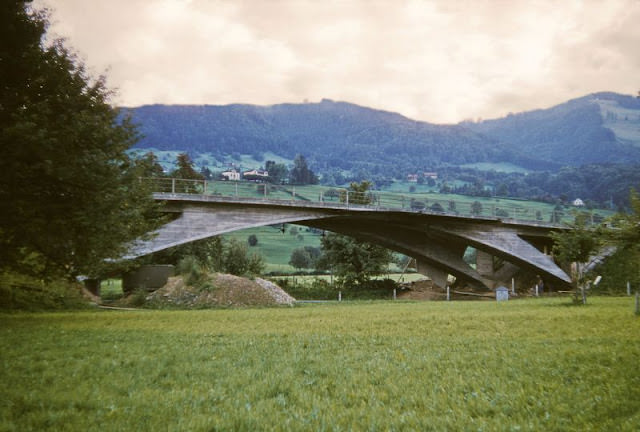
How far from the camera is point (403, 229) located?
158 ft

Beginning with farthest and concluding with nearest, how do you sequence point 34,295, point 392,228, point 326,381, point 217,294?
1. point 392,228
2. point 217,294
3. point 34,295
4. point 326,381

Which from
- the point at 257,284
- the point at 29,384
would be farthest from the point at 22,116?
the point at 257,284

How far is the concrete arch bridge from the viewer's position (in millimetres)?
37000

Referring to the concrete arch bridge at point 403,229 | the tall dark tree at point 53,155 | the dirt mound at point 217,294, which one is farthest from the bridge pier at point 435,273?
the tall dark tree at point 53,155

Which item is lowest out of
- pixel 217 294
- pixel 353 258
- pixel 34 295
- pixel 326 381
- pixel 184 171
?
pixel 217 294

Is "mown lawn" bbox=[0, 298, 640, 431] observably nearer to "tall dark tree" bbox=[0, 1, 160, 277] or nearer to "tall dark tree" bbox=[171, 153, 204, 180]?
"tall dark tree" bbox=[0, 1, 160, 277]

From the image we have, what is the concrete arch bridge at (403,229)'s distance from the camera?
1457 inches

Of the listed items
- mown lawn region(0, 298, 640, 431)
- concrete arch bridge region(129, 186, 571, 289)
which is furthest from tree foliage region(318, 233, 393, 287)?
mown lawn region(0, 298, 640, 431)

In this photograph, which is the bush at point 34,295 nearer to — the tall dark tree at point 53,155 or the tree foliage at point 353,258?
the tall dark tree at point 53,155

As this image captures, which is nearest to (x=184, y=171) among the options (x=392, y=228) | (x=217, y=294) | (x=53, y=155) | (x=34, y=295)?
(x=392, y=228)

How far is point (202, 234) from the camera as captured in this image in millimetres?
37312

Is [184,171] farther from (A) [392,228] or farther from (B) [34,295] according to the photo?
(B) [34,295]

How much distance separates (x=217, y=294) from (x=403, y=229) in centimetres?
2424

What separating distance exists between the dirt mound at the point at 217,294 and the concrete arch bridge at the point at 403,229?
6418 millimetres
